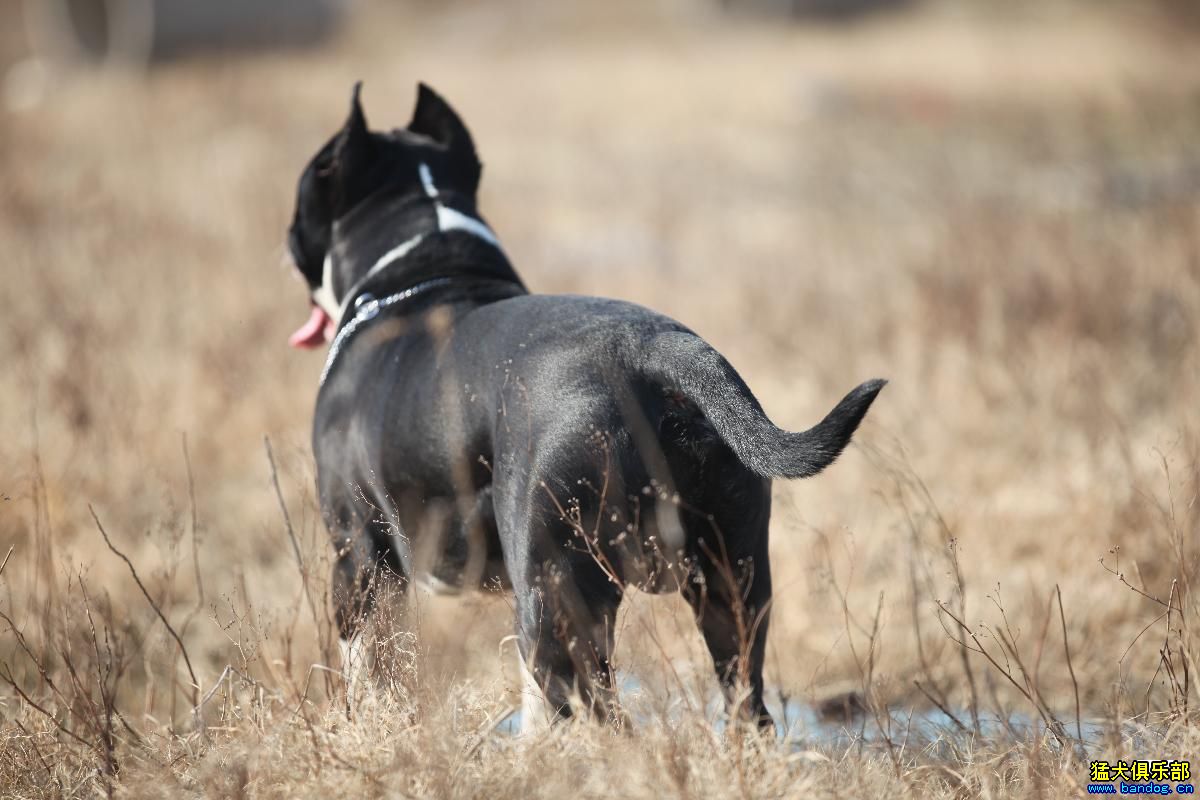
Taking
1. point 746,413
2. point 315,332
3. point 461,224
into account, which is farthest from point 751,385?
point 746,413

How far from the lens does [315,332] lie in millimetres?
3957

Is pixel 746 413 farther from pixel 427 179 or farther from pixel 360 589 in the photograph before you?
pixel 427 179

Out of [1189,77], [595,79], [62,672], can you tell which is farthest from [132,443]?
[595,79]

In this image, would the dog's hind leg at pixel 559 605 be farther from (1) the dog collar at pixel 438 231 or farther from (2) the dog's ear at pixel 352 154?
(2) the dog's ear at pixel 352 154

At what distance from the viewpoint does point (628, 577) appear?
2572mm

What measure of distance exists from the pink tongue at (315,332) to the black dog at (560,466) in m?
0.70

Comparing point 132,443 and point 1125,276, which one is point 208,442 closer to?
point 132,443

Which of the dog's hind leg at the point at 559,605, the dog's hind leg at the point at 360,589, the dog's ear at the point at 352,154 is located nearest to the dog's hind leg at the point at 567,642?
the dog's hind leg at the point at 559,605

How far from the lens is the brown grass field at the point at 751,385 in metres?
2.55

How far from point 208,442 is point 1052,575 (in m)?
3.97

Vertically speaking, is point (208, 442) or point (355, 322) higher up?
point (355, 322)

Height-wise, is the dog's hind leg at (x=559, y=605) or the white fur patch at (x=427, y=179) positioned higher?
the white fur patch at (x=427, y=179)

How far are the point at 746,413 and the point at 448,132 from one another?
6.51ft

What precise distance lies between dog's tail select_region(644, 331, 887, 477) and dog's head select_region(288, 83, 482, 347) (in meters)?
1.44
